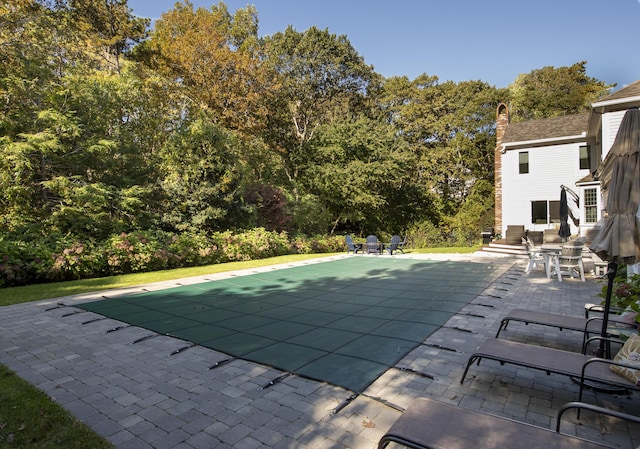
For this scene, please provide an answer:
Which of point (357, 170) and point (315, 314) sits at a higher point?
point (357, 170)

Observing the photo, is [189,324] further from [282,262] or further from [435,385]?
[282,262]

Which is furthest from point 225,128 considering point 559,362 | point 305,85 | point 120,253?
point 559,362

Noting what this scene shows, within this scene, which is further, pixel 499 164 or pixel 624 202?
pixel 499 164

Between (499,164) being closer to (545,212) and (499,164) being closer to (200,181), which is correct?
(545,212)

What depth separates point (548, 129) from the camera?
796 inches

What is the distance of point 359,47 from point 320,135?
8392mm

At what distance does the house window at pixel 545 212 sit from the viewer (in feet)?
62.9

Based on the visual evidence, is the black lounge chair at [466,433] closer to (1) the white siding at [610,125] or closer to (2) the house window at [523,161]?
(1) the white siding at [610,125]

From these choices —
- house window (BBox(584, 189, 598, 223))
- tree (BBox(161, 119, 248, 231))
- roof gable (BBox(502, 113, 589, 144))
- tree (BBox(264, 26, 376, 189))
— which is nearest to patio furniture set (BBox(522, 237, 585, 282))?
house window (BBox(584, 189, 598, 223))

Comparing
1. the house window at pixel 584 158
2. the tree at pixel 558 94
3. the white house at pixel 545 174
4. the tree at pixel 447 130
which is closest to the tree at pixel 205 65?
the tree at pixel 447 130

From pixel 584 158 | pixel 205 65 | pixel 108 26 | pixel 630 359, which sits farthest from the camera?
pixel 205 65

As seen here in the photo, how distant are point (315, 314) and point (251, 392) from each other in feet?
9.71

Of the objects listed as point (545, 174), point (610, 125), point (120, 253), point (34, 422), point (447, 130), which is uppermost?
point (447, 130)

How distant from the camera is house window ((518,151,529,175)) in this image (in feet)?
66.4
